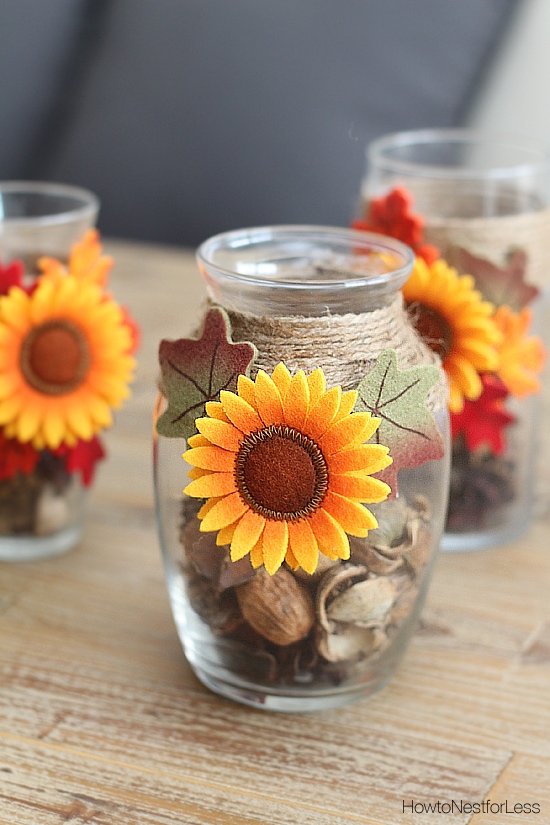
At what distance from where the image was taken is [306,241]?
0.51m

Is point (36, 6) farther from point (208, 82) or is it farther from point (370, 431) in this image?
point (370, 431)

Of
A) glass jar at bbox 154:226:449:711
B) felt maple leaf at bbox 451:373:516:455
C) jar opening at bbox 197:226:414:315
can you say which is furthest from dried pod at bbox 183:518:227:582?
felt maple leaf at bbox 451:373:516:455

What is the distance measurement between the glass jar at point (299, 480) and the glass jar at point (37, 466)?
139 millimetres

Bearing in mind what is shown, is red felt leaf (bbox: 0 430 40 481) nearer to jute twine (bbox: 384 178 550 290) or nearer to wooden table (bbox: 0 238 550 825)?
wooden table (bbox: 0 238 550 825)

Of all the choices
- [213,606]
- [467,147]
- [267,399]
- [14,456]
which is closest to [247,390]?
[267,399]

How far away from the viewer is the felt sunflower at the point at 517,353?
1.97 ft

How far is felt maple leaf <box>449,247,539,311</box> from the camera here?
59 cm

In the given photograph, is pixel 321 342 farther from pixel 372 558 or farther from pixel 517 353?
pixel 517 353

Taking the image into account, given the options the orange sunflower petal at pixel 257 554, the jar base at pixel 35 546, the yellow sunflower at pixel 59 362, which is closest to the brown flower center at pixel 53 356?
the yellow sunflower at pixel 59 362

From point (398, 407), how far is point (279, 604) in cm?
10

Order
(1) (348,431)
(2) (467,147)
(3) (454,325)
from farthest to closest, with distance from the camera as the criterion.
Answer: (2) (467,147) → (3) (454,325) → (1) (348,431)

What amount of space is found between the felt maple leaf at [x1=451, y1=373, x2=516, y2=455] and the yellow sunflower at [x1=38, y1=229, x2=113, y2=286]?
230 millimetres

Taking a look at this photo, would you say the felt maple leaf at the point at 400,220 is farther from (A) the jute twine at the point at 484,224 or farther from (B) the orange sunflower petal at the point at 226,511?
(B) the orange sunflower petal at the point at 226,511

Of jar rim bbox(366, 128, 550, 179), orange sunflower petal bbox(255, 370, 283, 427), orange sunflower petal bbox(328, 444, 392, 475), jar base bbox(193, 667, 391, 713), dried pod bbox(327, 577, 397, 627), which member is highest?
jar rim bbox(366, 128, 550, 179)
